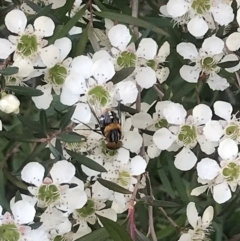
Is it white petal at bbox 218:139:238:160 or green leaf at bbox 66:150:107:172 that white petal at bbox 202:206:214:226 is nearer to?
white petal at bbox 218:139:238:160

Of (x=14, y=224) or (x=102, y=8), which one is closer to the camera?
(x=14, y=224)

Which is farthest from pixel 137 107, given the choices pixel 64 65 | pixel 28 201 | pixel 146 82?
pixel 28 201

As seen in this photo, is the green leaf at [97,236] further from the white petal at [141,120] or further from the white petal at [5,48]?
the white petal at [5,48]

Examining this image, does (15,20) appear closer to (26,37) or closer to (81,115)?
(26,37)

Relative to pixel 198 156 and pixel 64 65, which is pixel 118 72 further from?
pixel 198 156

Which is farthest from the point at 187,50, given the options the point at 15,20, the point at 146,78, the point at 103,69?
the point at 15,20

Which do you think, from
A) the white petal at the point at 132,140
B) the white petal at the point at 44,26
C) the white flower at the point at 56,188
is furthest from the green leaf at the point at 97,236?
the white petal at the point at 44,26

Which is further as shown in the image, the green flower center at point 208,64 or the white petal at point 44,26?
the green flower center at point 208,64
